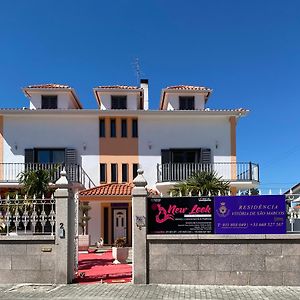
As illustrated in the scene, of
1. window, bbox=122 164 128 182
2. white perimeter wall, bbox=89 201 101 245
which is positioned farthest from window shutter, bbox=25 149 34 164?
window, bbox=122 164 128 182

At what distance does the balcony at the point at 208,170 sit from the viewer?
2553cm

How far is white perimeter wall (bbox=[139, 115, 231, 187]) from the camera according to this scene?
26344 mm

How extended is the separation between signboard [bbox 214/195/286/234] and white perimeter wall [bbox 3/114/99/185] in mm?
16700

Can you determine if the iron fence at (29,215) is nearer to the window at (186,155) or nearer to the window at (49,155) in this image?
the window at (49,155)

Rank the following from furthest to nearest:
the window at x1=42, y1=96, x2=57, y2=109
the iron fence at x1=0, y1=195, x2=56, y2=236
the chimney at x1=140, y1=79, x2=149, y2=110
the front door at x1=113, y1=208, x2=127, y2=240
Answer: the chimney at x1=140, y1=79, x2=149, y2=110 → the window at x1=42, y1=96, x2=57, y2=109 → the front door at x1=113, y1=208, x2=127, y2=240 → the iron fence at x1=0, y1=195, x2=56, y2=236

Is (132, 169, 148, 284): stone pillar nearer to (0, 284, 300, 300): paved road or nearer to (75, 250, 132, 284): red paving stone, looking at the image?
(0, 284, 300, 300): paved road

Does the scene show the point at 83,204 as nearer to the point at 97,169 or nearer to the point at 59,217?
the point at 97,169

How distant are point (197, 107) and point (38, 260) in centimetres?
1858

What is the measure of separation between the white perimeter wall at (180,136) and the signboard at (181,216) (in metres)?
15.7

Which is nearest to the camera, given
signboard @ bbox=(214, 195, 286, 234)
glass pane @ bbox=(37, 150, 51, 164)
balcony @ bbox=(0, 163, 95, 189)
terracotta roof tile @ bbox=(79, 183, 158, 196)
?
signboard @ bbox=(214, 195, 286, 234)

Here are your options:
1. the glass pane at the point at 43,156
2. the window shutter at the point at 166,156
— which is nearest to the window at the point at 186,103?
the window shutter at the point at 166,156

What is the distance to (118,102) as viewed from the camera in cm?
2766

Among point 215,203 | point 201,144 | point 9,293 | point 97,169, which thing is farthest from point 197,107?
point 9,293

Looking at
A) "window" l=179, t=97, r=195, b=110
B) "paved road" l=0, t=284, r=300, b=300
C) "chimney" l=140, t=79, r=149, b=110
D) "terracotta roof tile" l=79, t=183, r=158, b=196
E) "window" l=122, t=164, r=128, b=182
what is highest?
"chimney" l=140, t=79, r=149, b=110
